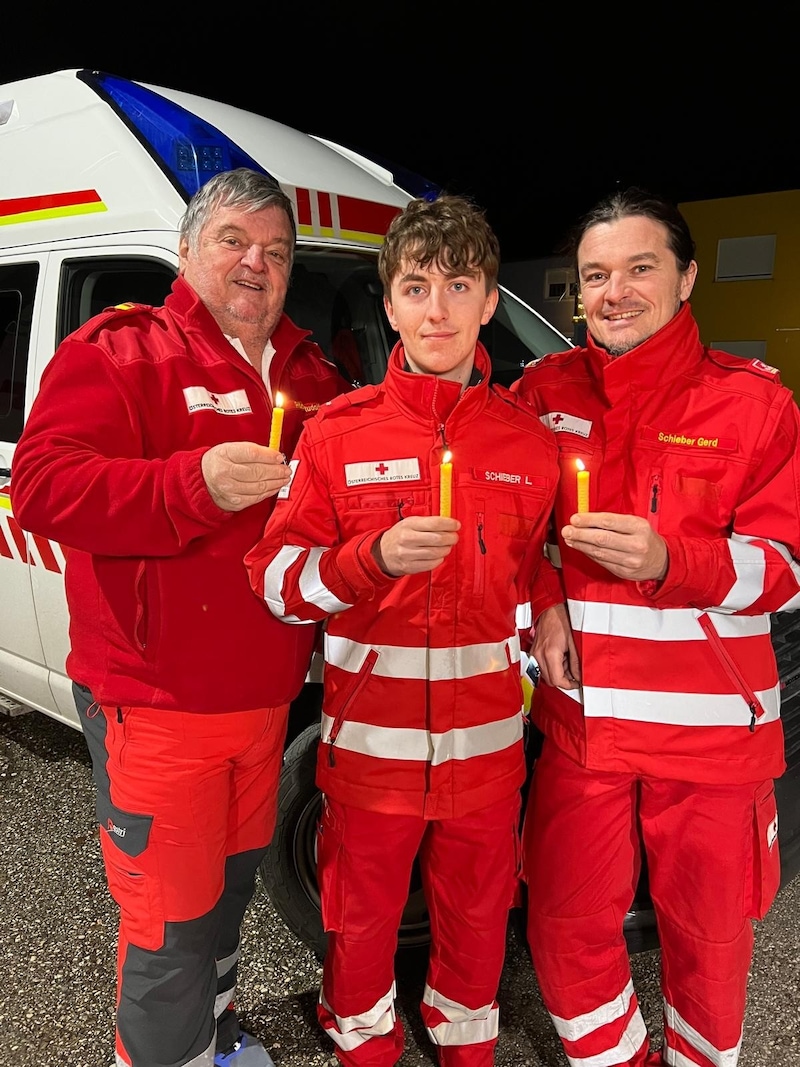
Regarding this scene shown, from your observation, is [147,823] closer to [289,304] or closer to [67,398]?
[67,398]

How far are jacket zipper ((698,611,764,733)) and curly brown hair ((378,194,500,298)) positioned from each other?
936 mm

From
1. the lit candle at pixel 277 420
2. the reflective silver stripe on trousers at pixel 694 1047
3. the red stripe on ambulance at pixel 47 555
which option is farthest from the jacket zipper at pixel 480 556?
the red stripe on ambulance at pixel 47 555

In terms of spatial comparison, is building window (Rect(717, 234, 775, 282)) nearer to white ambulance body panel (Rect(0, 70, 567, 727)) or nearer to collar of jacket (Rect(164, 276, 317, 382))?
white ambulance body panel (Rect(0, 70, 567, 727))

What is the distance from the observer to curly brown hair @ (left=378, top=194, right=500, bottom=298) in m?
1.71

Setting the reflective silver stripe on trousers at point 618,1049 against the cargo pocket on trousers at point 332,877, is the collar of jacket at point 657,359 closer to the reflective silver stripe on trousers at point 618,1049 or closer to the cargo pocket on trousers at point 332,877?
the cargo pocket on trousers at point 332,877

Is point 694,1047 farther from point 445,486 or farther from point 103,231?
point 103,231

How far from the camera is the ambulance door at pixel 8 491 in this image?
9.55 ft

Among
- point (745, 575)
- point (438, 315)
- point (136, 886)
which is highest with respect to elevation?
point (438, 315)

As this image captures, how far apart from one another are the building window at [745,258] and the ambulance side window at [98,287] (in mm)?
13039

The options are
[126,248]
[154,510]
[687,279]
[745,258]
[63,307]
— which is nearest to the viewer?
[154,510]

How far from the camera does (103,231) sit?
263cm

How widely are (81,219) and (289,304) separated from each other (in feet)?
2.53

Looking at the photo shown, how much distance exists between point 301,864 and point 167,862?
30.2 inches

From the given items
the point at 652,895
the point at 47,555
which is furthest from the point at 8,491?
the point at 652,895
